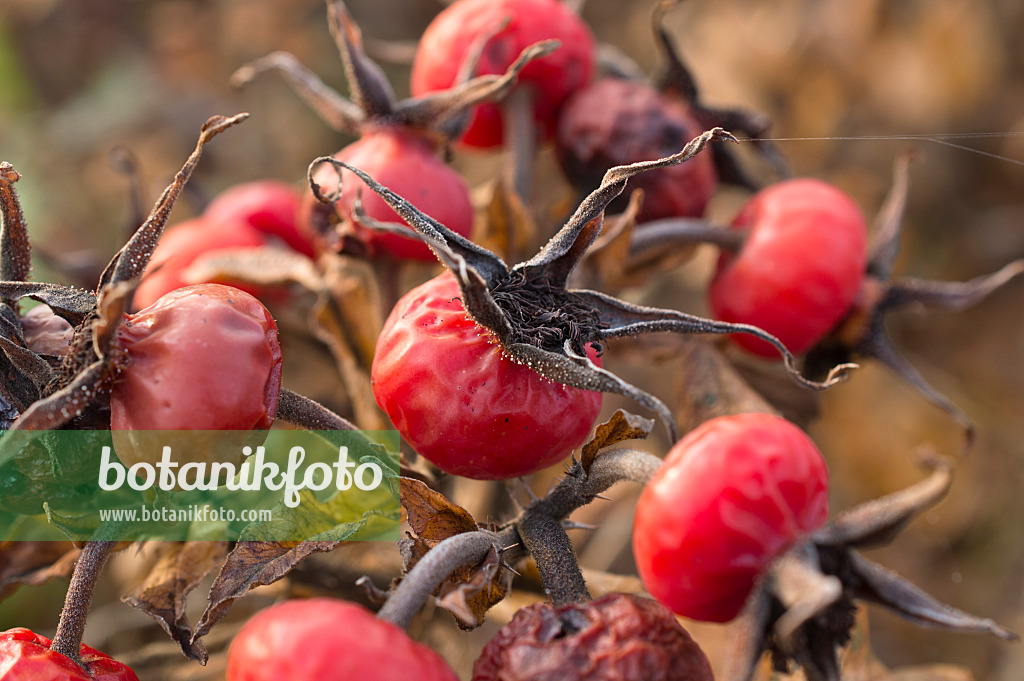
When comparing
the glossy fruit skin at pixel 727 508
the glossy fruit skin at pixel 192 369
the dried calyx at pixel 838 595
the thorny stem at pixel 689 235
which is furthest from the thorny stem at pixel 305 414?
the thorny stem at pixel 689 235

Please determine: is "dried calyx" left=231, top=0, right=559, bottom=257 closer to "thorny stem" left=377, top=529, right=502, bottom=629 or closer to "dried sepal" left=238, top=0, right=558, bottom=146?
"dried sepal" left=238, top=0, right=558, bottom=146

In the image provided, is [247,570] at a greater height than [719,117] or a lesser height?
lesser

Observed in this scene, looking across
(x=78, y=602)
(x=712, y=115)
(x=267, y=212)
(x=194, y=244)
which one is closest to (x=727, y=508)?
(x=78, y=602)

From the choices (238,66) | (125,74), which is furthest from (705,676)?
(125,74)

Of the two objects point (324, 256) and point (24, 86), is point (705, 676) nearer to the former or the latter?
point (324, 256)

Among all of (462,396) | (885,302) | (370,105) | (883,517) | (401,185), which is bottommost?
(885,302)

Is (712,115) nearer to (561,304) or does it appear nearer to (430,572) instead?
(561,304)

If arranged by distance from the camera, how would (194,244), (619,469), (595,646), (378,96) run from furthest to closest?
1. (194,244)
2. (378,96)
3. (619,469)
4. (595,646)
